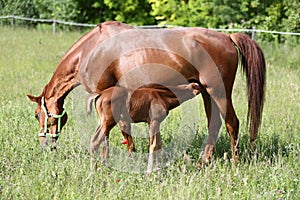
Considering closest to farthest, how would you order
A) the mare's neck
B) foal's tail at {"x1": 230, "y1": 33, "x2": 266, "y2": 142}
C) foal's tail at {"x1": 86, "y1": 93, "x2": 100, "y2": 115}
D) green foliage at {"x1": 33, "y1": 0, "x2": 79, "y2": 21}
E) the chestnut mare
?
foal's tail at {"x1": 86, "y1": 93, "x2": 100, "y2": 115}
the chestnut mare
foal's tail at {"x1": 230, "y1": 33, "x2": 266, "y2": 142}
the mare's neck
green foliage at {"x1": 33, "y1": 0, "x2": 79, "y2": 21}

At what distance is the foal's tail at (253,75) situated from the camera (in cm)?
596

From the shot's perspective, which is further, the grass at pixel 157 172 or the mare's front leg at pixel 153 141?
the mare's front leg at pixel 153 141

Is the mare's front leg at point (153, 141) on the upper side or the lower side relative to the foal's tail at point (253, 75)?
lower

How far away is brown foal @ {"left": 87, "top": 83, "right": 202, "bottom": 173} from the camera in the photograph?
5.37 metres

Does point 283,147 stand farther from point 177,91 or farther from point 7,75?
point 7,75

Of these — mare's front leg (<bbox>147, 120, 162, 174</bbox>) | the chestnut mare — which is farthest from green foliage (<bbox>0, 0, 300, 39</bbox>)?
mare's front leg (<bbox>147, 120, 162, 174</bbox>)

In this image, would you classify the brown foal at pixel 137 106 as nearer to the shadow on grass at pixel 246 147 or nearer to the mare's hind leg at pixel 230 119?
the mare's hind leg at pixel 230 119

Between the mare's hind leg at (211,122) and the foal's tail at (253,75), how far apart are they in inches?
17.4

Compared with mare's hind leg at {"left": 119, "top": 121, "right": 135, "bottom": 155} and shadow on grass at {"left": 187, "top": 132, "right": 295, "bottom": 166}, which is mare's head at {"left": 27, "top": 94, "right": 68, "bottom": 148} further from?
shadow on grass at {"left": 187, "top": 132, "right": 295, "bottom": 166}

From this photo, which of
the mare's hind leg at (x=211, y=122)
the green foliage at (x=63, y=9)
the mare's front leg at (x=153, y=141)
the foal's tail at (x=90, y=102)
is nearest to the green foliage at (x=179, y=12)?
the green foliage at (x=63, y=9)

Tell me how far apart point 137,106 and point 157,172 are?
0.72m

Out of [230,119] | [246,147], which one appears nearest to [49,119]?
[230,119]

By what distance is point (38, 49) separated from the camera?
14453 mm

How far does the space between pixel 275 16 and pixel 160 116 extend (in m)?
13.1
